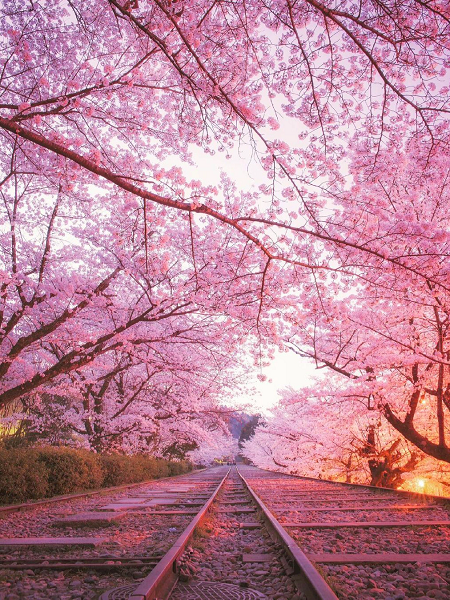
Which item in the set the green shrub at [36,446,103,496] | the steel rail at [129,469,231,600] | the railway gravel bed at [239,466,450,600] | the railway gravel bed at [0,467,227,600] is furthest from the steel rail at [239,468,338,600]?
the green shrub at [36,446,103,496]

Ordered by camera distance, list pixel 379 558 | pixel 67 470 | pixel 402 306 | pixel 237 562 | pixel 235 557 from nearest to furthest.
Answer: pixel 379 558 → pixel 237 562 → pixel 235 557 → pixel 402 306 → pixel 67 470

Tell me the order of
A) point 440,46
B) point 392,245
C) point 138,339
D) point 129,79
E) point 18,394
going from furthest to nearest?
point 138,339 < point 18,394 < point 129,79 < point 392,245 < point 440,46

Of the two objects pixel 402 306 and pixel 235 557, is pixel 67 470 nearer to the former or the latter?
pixel 235 557

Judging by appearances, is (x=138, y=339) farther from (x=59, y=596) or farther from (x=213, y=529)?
(x=59, y=596)

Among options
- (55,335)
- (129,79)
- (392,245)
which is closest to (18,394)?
(55,335)

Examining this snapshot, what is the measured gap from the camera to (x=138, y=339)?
10453 mm

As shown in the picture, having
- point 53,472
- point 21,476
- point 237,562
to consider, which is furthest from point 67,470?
point 237,562

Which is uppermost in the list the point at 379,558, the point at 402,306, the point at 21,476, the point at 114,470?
the point at 402,306

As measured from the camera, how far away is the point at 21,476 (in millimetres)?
8547

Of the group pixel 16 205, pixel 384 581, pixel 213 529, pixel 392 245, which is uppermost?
pixel 16 205

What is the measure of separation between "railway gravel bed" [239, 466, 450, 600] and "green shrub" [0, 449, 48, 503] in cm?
563

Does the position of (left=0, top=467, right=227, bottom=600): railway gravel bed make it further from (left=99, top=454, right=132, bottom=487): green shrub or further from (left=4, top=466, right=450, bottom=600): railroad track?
(left=99, top=454, right=132, bottom=487): green shrub

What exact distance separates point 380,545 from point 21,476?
7722mm

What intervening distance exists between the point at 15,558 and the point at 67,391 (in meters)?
11.5
